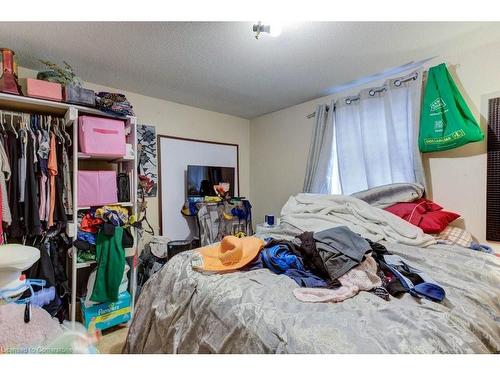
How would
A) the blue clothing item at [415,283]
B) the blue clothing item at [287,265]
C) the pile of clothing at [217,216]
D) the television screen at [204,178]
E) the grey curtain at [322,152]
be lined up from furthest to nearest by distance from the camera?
the television screen at [204,178] → the pile of clothing at [217,216] → the grey curtain at [322,152] → the blue clothing item at [287,265] → the blue clothing item at [415,283]

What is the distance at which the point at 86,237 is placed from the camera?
→ 1913 millimetres

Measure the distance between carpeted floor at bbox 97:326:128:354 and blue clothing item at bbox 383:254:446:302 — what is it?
5.97 feet

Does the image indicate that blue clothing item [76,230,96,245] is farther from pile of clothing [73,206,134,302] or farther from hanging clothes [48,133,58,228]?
hanging clothes [48,133,58,228]

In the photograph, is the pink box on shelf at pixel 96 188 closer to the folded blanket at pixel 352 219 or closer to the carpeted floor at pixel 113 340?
the carpeted floor at pixel 113 340

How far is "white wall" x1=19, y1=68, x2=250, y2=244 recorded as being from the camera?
271 centimetres

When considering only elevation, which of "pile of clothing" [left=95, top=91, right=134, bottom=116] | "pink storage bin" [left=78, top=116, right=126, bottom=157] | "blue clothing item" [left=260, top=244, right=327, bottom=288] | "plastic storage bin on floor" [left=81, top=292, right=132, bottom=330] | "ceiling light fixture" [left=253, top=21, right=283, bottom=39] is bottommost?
"plastic storage bin on floor" [left=81, top=292, right=132, bottom=330]

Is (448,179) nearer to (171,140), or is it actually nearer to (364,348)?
(364,348)

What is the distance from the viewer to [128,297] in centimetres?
206

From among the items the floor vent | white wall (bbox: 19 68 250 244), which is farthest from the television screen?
the floor vent

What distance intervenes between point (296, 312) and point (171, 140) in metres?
2.55

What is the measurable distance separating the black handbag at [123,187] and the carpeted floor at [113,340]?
3.59 ft

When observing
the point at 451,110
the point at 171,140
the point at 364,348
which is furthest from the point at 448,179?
the point at 171,140

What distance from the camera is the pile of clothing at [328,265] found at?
3.25 ft

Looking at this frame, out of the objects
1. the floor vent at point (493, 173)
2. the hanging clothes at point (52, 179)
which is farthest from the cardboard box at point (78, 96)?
the floor vent at point (493, 173)
